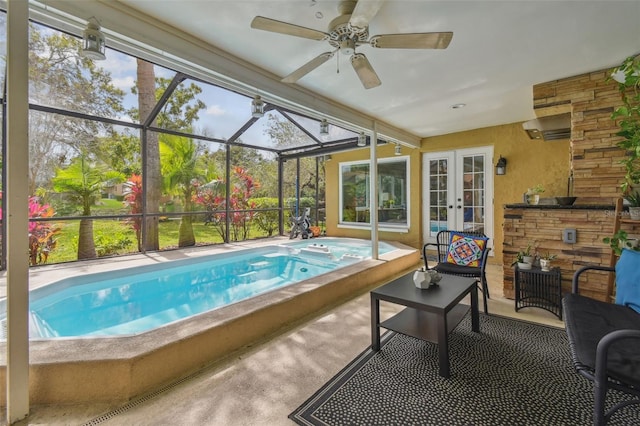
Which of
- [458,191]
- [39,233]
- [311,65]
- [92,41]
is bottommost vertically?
[39,233]

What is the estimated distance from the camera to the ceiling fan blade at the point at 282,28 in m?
2.02

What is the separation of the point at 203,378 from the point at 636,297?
324 cm

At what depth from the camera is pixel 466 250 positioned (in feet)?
12.9

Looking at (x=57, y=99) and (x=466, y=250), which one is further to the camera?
(x=57, y=99)

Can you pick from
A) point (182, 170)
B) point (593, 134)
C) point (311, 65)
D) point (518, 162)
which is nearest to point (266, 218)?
point (182, 170)

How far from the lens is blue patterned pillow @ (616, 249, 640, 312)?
A: 84.6 inches

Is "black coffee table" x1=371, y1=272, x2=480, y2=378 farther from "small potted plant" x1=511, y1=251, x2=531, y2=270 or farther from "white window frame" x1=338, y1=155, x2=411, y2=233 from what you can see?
"white window frame" x1=338, y1=155, x2=411, y2=233

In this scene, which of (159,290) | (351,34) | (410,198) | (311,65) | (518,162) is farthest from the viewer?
(410,198)

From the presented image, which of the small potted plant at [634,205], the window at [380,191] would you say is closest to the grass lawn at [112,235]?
the window at [380,191]

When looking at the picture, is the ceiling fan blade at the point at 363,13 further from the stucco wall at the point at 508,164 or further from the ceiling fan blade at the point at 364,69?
the stucco wall at the point at 508,164

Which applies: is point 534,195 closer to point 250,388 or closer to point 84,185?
point 250,388

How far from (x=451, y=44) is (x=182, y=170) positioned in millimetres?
5812

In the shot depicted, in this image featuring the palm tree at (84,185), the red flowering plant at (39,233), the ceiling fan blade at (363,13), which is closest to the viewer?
the ceiling fan blade at (363,13)

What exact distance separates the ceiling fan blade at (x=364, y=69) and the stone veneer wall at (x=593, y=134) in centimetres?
266
